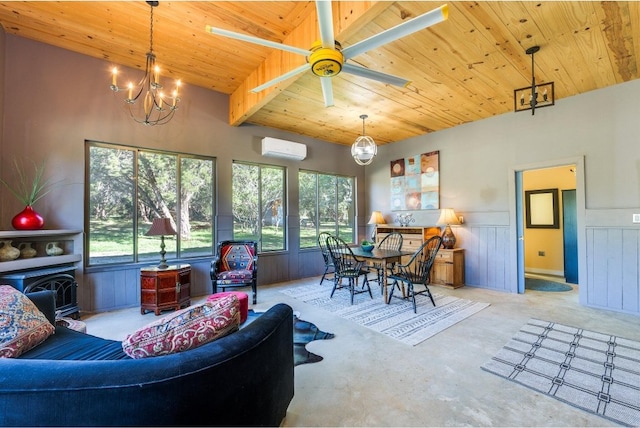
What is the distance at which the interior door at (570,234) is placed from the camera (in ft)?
17.3

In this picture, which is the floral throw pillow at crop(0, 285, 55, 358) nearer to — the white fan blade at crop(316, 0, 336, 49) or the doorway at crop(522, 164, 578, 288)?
the white fan blade at crop(316, 0, 336, 49)

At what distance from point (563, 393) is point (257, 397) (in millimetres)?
2114

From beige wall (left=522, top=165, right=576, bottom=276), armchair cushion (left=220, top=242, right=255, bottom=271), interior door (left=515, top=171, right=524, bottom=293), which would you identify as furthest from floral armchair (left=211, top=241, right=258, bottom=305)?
beige wall (left=522, top=165, right=576, bottom=276)

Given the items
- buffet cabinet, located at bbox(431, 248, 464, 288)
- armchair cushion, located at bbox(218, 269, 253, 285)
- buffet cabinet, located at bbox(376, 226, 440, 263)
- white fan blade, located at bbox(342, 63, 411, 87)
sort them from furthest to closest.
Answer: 1. buffet cabinet, located at bbox(376, 226, 440, 263)
2. buffet cabinet, located at bbox(431, 248, 464, 288)
3. armchair cushion, located at bbox(218, 269, 253, 285)
4. white fan blade, located at bbox(342, 63, 411, 87)

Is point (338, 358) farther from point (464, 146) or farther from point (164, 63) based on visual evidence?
point (464, 146)

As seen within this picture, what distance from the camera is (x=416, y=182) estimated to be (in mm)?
5809

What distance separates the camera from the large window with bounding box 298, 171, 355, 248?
5895 mm

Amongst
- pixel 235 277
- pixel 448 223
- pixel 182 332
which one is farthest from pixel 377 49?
pixel 235 277

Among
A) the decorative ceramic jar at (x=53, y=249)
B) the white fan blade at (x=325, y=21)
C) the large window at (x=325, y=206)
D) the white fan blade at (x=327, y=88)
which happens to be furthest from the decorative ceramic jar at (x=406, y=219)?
the decorative ceramic jar at (x=53, y=249)

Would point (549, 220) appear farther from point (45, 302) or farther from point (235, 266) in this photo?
point (45, 302)

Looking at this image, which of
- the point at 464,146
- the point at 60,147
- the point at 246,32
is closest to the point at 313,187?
the point at 464,146

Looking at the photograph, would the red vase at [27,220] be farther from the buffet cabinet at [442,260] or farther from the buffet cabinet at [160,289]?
the buffet cabinet at [442,260]

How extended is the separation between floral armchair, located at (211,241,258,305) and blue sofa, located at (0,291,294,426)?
2910 mm

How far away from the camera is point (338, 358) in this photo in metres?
2.43
